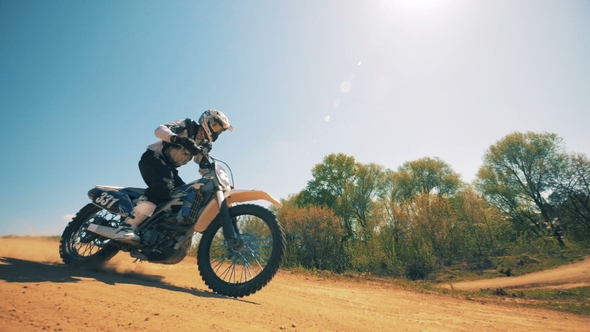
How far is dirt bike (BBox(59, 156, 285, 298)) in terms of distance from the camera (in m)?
4.14

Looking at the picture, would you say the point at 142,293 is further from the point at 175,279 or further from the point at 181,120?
the point at 181,120

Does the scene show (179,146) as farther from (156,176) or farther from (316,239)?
(316,239)

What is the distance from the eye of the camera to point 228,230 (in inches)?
165

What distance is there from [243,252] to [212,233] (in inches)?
26.6

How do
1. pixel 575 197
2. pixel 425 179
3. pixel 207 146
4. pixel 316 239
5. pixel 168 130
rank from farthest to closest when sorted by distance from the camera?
1. pixel 425 179
2. pixel 575 197
3. pixel 316 239
4. pixel 207 146
5. pixel 168 130

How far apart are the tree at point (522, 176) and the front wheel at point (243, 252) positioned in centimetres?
3945

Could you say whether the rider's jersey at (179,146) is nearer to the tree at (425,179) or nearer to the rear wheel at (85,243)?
the rear wheel at (85,243)

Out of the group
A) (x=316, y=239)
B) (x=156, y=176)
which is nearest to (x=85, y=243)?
(x=156, y=176)

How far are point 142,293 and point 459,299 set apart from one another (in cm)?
920

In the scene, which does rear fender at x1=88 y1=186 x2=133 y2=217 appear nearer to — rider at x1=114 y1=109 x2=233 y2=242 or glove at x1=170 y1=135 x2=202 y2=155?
rider at x1=114 y1=109 x2=233 y2=242

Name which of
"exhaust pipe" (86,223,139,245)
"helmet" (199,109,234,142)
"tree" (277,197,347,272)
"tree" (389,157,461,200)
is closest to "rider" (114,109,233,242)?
"helmet" (199,109,234,142)

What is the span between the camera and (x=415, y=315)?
5.04 meters

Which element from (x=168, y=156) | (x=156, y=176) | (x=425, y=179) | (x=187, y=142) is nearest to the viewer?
(x=187, y=142)

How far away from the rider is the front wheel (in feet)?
4.04
